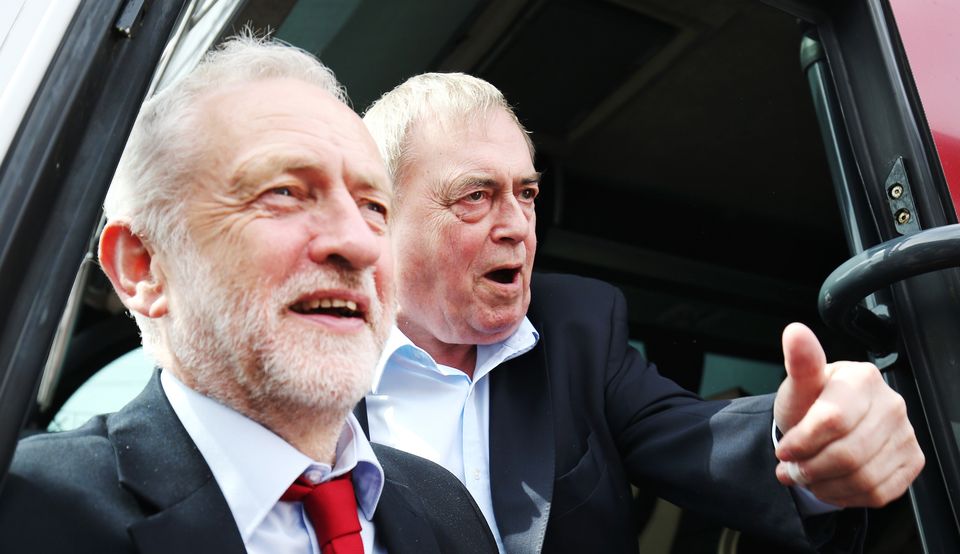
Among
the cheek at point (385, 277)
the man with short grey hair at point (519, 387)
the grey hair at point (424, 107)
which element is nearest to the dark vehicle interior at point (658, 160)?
the grey hair at point (424, 107)

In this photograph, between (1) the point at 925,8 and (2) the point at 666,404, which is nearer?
(1) the point at 925,8

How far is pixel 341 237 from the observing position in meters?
1.24

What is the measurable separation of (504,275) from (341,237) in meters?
0.83

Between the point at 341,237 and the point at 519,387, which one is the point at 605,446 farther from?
the point at 341,237

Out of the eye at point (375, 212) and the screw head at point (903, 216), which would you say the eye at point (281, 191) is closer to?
the eye at point (375, 212)

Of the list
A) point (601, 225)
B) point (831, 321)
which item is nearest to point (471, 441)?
point (831, 321)

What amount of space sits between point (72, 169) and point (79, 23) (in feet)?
0.53

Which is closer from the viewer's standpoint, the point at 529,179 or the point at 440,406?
the point at 440,406

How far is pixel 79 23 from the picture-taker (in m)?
0.97

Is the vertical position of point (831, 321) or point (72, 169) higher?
point (72, 169)

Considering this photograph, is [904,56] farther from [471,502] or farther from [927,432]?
[471,502]

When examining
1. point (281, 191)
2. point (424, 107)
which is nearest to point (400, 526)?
point (281, 191)

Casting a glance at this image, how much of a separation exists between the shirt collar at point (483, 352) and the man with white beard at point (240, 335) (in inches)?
22.4

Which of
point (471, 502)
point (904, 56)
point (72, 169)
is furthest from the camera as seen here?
point (471, 502)
